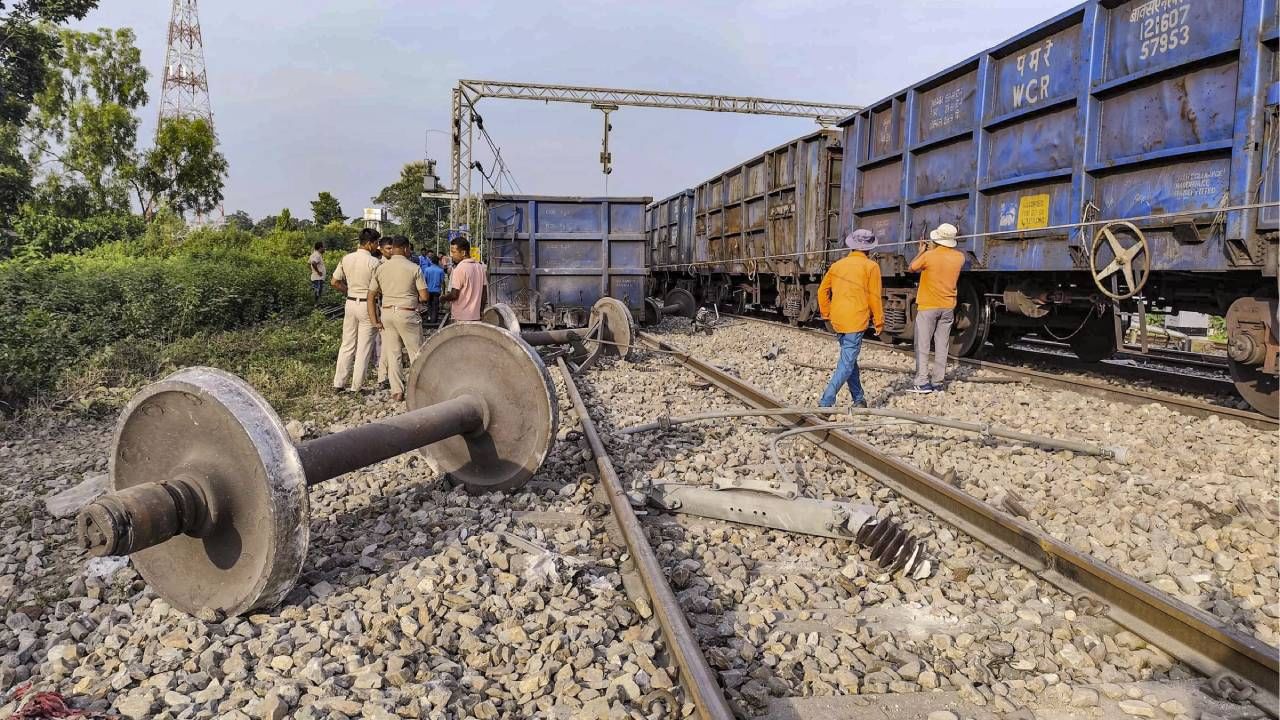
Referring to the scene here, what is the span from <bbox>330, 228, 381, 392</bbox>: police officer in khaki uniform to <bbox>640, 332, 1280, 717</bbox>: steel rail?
513 centimetres

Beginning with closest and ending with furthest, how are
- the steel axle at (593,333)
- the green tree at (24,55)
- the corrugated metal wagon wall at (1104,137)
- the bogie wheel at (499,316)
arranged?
the corrugated metal wagon wall at (1104,137) → the bogie wheel at (499,316) → the steel axle at (593,333) → the green tree at (24,55)

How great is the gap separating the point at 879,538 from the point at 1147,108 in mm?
5377

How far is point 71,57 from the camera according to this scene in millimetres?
31031

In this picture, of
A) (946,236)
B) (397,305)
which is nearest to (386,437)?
(397,305)

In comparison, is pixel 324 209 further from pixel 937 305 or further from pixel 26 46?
pixel 937 305

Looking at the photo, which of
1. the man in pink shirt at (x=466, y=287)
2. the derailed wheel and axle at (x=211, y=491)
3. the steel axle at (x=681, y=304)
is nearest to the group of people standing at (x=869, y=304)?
the man in pink shirt at (x=466, y=287)


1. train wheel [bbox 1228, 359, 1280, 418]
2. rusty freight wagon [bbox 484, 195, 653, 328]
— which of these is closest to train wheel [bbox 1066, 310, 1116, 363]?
train wheel [bbox 1228, 359, 1280, 418]

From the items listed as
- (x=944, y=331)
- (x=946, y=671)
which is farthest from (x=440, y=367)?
(x=944, y=331)

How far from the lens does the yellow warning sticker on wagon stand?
25.5 feet

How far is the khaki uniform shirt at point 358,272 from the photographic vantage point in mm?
7770

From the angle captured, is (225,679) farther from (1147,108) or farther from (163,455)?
(1147,108)

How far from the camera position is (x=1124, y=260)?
262 inches

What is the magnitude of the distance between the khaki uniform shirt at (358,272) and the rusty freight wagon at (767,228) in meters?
7.40

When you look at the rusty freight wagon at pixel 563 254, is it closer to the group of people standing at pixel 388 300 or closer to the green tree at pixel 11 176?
the group of people standing at pixel 388 300
